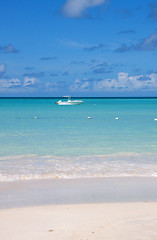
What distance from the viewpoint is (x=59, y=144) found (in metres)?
21.3

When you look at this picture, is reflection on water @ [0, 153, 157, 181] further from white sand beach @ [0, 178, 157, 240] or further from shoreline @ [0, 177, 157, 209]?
white sand beach @ [0, 178, 157, 240]

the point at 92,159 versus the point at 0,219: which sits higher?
the point at 92,159

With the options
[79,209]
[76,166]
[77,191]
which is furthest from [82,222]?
[76,166]

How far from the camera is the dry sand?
6.19 m

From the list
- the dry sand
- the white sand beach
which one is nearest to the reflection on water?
the white sand beach

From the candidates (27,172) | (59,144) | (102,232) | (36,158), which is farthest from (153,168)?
(59,144)

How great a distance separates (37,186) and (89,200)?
214cm

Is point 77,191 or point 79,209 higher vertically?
point 77,191

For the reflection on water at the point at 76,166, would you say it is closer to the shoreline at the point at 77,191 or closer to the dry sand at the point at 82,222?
the shoreline at the point at 77,191

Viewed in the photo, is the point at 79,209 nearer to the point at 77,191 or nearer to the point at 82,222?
the point at 82,222

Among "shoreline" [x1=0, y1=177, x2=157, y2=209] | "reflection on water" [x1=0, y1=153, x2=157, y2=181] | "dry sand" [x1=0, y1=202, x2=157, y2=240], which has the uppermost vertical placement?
"reflection on water" [x1=0, y1=153, x2=157, y2=181]

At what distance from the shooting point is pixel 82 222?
271 inches

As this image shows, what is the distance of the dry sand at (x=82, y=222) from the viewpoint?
6.19 m

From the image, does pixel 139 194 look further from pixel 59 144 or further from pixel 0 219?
pixel 59 144
